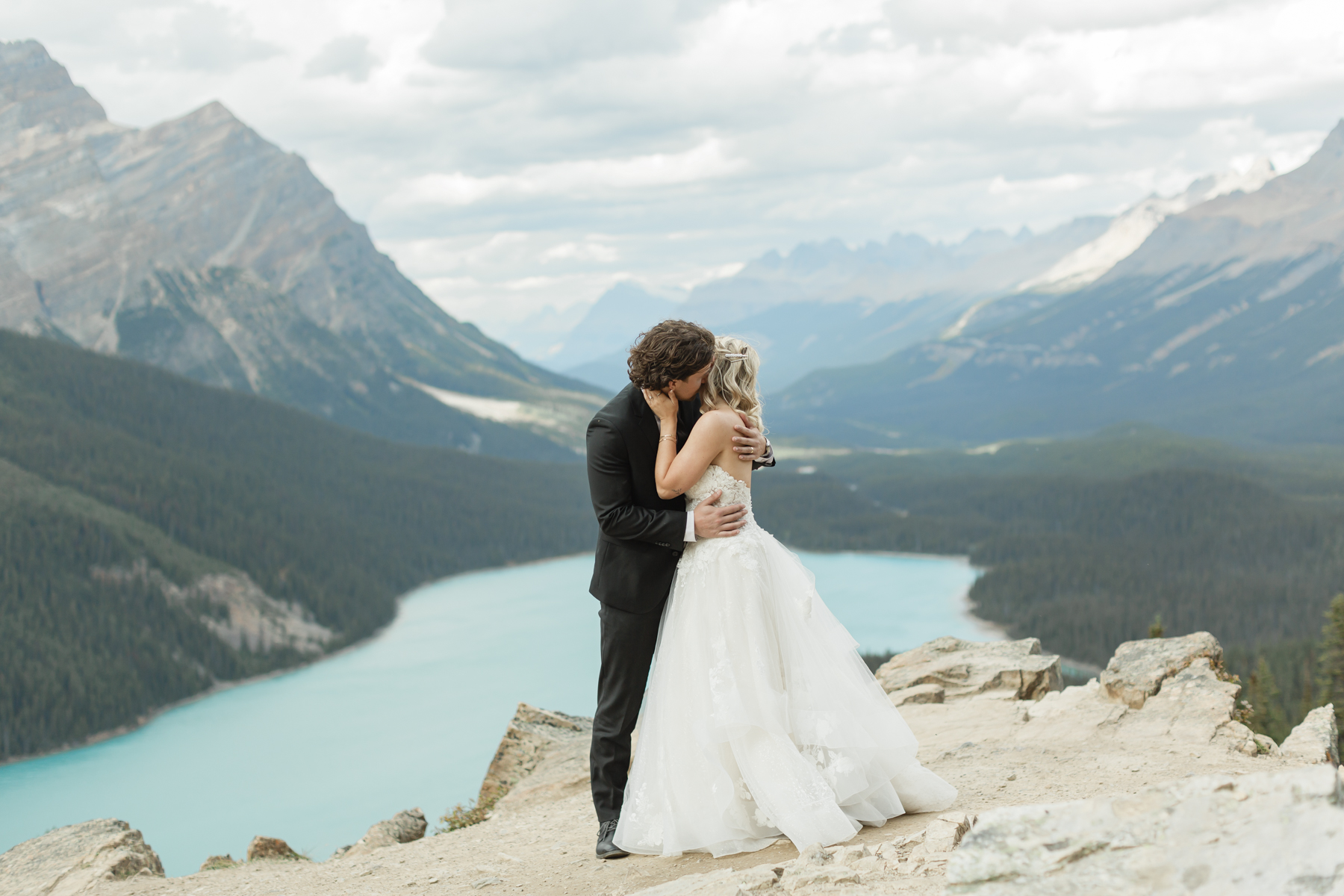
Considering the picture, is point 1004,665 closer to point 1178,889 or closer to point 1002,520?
point 1178,889

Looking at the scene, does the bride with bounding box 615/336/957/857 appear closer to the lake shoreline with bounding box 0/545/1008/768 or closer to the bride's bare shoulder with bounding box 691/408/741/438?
the bride's bare shoulder with bounding box 691/408/741/438

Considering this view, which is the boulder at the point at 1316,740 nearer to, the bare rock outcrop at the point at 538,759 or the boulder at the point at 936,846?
the boulder at the point at 936,846

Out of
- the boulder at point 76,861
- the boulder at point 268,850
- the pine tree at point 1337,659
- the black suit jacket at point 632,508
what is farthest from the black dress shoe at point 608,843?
the pine tree at point 1337,659

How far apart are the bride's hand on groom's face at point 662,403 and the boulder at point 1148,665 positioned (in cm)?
816

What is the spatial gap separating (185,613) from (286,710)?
954 inches

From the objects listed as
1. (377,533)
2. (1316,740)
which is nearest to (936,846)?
(1316,740)

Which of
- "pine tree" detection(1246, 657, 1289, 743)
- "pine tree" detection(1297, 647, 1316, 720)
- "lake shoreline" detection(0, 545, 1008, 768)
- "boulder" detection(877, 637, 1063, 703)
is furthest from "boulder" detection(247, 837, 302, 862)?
"lake shoreline" detection(0, 545, 1008, 768)

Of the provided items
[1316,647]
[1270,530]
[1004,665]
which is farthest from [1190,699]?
[1270,530]

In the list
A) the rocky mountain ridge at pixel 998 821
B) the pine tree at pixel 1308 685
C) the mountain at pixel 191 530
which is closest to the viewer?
the rocky mountain ridge at pixel 998 821

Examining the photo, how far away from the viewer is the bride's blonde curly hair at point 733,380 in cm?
840

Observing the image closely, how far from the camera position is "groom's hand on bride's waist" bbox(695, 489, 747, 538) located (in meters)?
8.49

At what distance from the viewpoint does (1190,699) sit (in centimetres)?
1291

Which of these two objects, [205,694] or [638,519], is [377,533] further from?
[638,519]

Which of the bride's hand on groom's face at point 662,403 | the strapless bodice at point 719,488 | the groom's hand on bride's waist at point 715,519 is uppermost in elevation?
the bride's hand on groom's face at point 662,403
